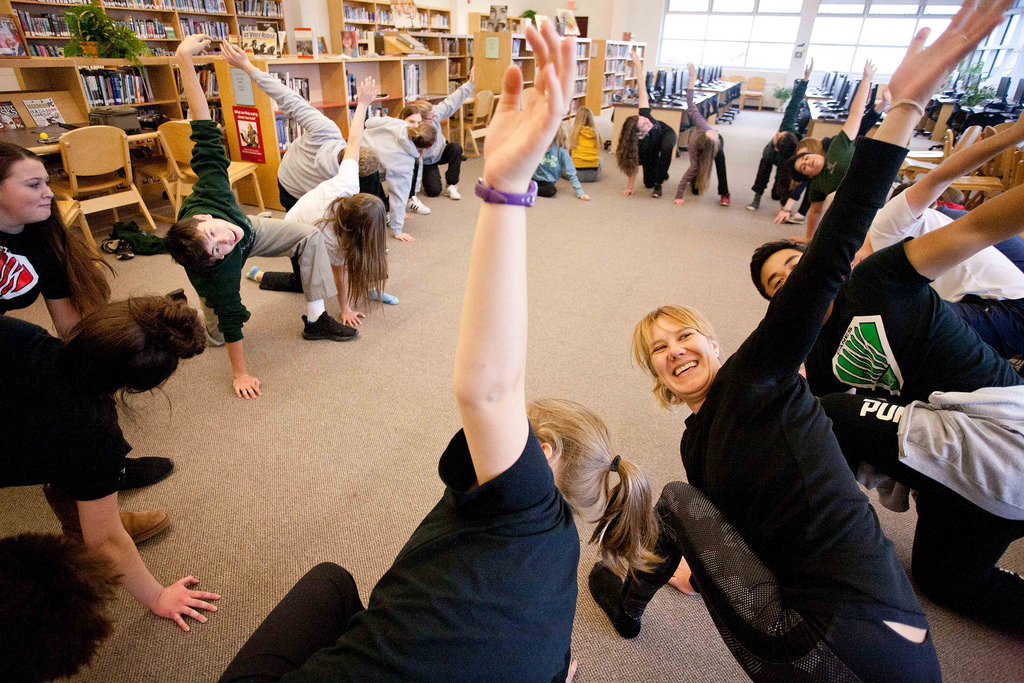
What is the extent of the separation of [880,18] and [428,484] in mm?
15453

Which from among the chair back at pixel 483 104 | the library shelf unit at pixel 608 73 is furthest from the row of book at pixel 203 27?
the library shelf unit at pixel 608 73

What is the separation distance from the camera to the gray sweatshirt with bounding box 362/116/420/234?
13.4 feet

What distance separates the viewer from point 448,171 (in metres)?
5.33

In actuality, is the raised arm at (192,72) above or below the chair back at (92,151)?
above

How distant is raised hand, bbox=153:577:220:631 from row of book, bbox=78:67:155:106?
5118 mm

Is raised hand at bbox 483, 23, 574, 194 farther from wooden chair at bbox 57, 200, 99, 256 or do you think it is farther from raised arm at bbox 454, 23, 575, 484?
wooden chair at bbox 57, 200, 99, 256

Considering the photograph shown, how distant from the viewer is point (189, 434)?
82.4 inches

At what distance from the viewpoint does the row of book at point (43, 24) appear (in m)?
4.93

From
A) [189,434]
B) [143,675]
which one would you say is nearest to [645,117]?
[189,434]

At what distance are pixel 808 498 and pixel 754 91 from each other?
14.9 m

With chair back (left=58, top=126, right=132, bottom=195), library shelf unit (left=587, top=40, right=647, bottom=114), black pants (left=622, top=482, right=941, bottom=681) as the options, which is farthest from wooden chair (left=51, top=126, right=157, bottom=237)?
library shelf unit (left=587, top=40, right=647, bottom=114)

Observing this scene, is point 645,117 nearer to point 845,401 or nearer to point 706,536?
point 845,401

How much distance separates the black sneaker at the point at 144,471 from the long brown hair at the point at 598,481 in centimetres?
153

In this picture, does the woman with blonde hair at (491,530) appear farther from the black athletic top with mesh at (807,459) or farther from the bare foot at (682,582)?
the bare foot at (682,582)
